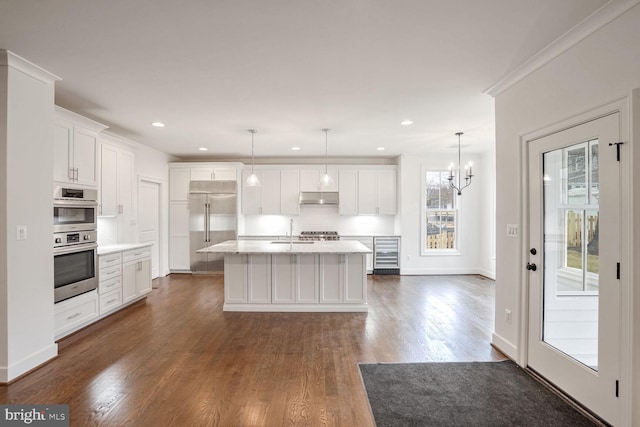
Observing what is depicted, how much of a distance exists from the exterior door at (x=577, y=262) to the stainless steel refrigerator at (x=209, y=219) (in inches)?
216

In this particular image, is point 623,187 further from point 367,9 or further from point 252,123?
point 252,123

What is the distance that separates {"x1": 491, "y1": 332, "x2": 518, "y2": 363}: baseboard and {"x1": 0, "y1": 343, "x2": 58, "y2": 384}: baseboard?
4261 mm

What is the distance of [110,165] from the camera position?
4.61 meters

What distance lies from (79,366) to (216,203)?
4.24 m

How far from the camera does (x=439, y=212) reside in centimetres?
684

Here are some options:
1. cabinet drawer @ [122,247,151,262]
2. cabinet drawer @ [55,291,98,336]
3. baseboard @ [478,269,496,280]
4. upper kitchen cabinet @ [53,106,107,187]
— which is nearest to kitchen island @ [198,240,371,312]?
cabinet drawer @ [122,247,151,262]

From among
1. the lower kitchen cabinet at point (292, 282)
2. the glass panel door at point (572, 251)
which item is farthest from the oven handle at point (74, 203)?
the glass panel door at point (572, 251)

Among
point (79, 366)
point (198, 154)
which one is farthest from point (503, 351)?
point (198, 154)

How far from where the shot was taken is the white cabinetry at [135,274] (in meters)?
4.33

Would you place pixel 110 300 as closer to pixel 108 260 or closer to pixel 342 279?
pixel 108 260

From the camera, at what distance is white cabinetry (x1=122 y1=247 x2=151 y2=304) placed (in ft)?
14.2

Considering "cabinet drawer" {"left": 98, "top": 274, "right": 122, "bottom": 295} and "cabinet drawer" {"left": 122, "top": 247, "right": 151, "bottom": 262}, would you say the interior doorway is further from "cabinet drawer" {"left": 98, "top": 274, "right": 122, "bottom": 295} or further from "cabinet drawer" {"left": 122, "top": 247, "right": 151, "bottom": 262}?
"cabinet drawer" {"left": 98, "top": 274, "right": 122, "bottom": 295}

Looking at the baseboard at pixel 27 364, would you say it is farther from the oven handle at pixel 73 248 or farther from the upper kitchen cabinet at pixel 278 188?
the upper kitchen cabinet at pixel 278 188

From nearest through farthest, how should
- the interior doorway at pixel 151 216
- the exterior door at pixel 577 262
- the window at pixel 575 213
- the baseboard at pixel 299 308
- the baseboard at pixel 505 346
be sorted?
the exterior door at pixel 577 262 → the window at pixel 575 213 → the baseboard at pixel 505 346 → the baseboard at pixel 299 308 → the interior doorway at pixel 151 216
